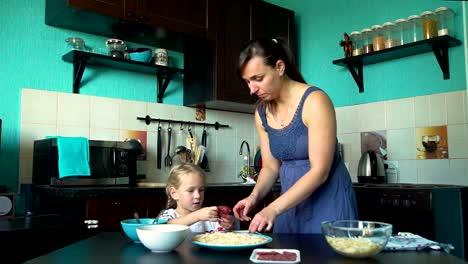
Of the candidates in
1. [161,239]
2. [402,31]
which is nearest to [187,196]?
[161,239]

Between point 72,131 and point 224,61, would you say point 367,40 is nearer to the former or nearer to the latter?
point 224,61

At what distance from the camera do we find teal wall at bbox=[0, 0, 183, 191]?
260 cm

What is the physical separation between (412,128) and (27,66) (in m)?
2.61

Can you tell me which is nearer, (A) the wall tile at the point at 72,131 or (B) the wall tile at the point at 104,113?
(A) the wall tile at the point at 72,131

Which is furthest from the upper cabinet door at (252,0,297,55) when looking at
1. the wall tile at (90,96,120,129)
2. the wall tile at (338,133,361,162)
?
the wall tile at (90,96,120,129)

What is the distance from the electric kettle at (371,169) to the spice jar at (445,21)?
0.94m

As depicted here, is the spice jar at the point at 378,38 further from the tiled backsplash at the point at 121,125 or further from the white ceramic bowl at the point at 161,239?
the white ceramic bowl at the point at 161,239

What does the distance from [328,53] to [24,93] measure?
2.39 m

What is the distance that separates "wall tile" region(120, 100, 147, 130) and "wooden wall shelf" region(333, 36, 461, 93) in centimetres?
153

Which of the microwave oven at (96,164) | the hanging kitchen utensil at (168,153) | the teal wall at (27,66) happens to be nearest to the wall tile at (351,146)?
the hanging kitchen utensil at (168,153)

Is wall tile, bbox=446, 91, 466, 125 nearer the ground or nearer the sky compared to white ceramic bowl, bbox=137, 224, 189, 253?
nearer the sky

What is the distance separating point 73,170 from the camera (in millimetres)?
2344

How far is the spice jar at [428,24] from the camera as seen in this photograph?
9.70ft

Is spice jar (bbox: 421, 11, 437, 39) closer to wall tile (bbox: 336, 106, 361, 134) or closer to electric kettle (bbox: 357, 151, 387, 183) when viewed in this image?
wall tile (bbox: 336, 106, 361, 134)
